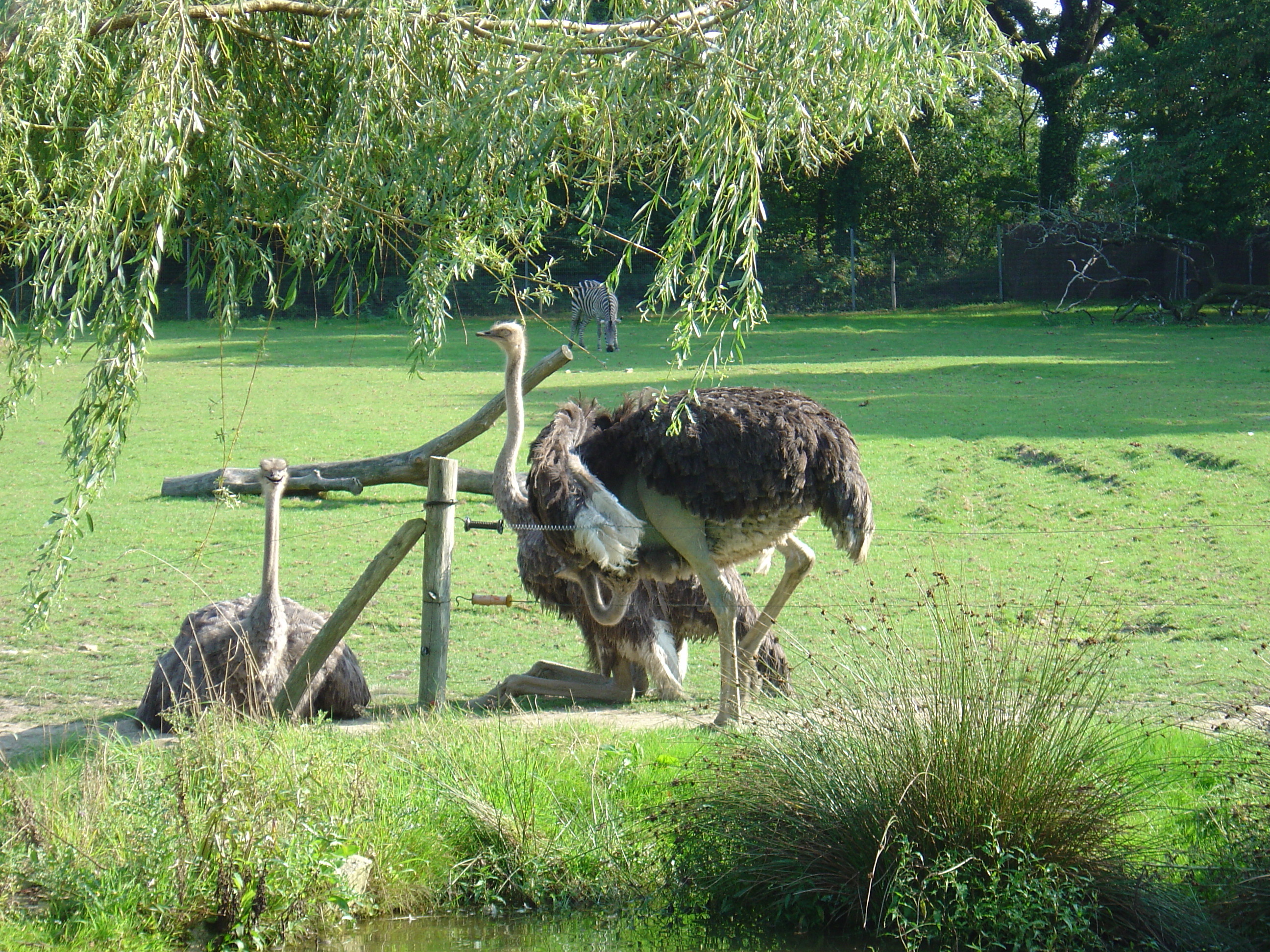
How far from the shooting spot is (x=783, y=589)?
754 centimetres

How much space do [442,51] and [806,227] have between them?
31343 mm

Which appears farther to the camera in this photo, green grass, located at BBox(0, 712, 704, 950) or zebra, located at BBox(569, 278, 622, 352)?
zebra, located at BBox(569, 278, 622, 352)

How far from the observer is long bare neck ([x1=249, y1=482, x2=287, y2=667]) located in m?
7.12

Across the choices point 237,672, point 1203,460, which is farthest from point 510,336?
point 1203,460

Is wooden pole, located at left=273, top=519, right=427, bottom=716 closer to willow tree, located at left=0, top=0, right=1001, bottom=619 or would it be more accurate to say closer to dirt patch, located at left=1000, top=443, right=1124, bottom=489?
willow tree, located at left=0, top=0, right=1001, bottom=619

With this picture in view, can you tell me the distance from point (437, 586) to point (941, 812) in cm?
314

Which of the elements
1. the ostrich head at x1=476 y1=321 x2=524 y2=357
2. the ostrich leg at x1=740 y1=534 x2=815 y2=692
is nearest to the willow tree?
the ostrich head at x1=476 y1=321 x2=524 y2=357

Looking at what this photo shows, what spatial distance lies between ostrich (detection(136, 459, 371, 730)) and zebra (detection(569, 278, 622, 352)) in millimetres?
15050

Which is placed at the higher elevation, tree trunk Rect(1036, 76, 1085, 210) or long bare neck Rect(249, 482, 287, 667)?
tree trunk Rect(1036, 76, 1085, 210)

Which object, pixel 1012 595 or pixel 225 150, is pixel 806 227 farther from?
pixel 225 150

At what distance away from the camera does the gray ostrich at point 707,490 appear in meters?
6.78

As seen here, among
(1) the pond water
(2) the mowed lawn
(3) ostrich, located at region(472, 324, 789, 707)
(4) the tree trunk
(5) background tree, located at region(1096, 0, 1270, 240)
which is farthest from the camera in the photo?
(4) the tree trunk

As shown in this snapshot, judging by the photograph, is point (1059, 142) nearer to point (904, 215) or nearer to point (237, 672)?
point (904, 215)

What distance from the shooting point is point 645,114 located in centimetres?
508
